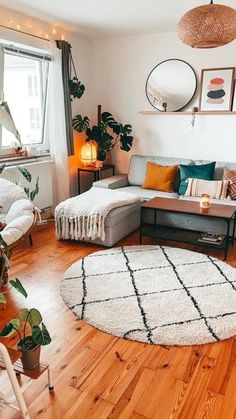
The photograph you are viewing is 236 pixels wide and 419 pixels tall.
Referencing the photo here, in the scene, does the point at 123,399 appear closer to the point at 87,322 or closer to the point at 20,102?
the point at 87,322

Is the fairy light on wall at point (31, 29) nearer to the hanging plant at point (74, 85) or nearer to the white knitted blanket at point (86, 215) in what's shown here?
the hanging plant at point (74, 85)

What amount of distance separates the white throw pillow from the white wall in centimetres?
68

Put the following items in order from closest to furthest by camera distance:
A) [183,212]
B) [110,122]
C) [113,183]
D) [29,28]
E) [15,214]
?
[15,214] → [183,212] → [29,28] → [113,183] → [110,122]

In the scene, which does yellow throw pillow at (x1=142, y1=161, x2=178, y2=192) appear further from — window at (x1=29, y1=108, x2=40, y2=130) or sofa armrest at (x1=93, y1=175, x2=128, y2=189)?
window at (x1=29, y1=108, x2=40, y2=130)

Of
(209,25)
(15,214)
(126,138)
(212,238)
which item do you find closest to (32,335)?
(15,214)

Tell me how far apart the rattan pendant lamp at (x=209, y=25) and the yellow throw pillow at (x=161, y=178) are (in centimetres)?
208

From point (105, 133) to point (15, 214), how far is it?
2.20 metres

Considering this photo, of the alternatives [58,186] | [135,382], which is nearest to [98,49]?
[58,186]

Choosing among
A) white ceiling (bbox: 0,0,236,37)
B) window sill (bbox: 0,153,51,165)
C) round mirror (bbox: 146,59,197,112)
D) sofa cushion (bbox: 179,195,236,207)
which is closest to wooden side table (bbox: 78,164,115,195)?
window sill (bbox: 0,153,51,165)

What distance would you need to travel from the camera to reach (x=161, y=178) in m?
4.19

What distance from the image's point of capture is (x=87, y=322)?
2.21 meters

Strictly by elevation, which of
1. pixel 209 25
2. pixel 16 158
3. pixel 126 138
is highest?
pixel 209 25

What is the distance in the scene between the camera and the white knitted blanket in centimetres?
334

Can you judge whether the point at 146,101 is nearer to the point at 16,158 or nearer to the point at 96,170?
the point at 96,170
